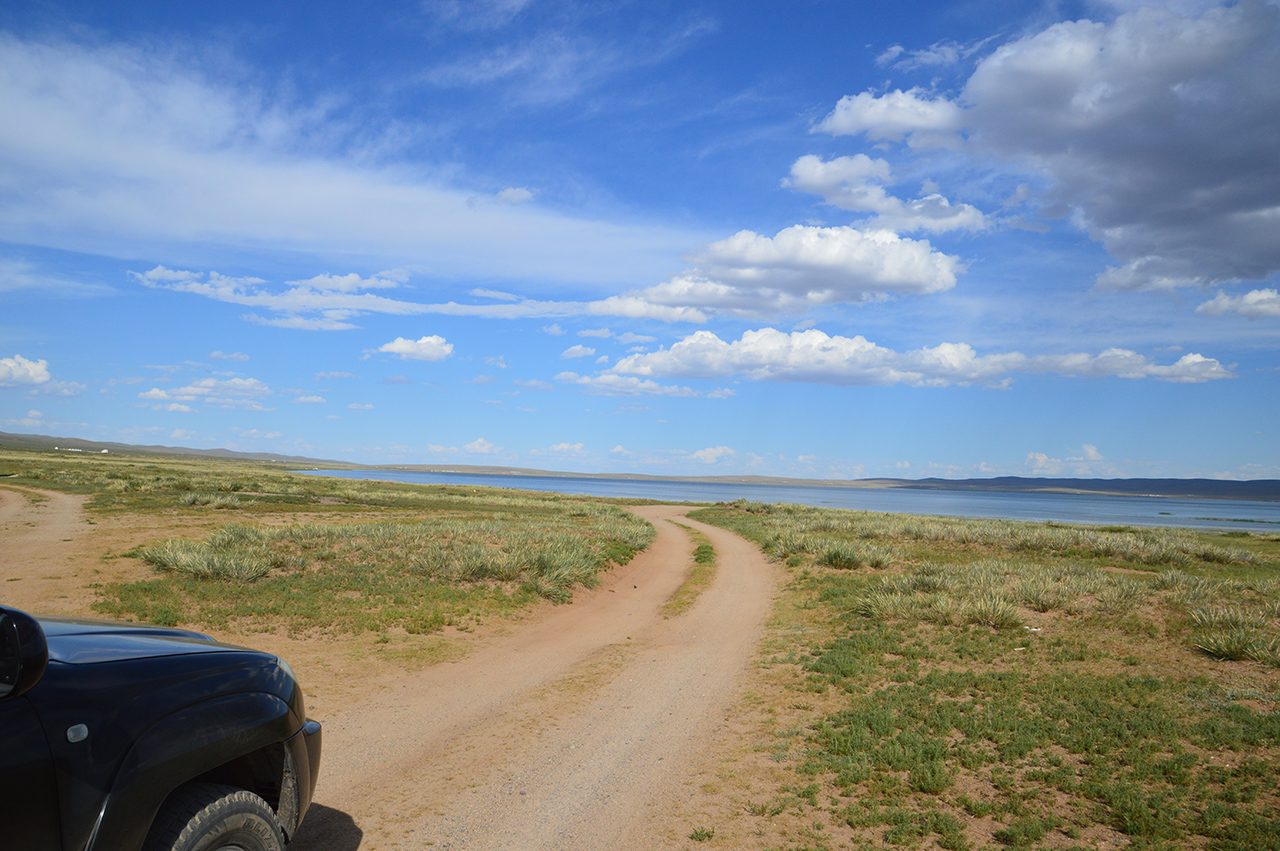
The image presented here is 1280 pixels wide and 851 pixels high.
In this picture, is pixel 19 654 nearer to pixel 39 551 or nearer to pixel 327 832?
pixel 327 832

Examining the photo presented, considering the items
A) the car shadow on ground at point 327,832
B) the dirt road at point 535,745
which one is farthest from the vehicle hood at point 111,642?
the dirt road at point 535,745

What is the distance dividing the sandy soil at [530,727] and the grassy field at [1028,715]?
3.78ft

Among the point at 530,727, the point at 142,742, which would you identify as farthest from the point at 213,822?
the point at 530,727

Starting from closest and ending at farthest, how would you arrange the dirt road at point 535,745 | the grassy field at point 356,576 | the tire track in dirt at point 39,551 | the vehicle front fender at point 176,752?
the vehicle front fender at point 176,752 < the dirt road at point 535,745 < the grassy field at point 356,576 < the tire track in dirt at point 39,551

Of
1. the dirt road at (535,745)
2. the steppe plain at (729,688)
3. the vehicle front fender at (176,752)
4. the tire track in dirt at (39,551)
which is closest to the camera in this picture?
the vehicle front fender at (176,752)

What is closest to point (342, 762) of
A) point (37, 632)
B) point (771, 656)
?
point (37, 632)

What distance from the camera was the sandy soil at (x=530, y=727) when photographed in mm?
6344

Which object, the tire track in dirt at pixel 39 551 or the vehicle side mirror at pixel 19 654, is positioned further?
the tire track in dirt at pixel 39 551

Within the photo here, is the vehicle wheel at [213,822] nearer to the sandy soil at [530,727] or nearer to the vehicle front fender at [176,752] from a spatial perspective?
the vehicle front fender at [176,752]

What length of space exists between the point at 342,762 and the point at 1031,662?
1066cm

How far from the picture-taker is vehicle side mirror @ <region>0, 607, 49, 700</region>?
2.74 meters

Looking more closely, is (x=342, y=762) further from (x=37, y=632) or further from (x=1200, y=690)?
(x=1200, y=690)

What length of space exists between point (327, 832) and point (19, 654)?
420cm

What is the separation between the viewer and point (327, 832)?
19.6 ft
